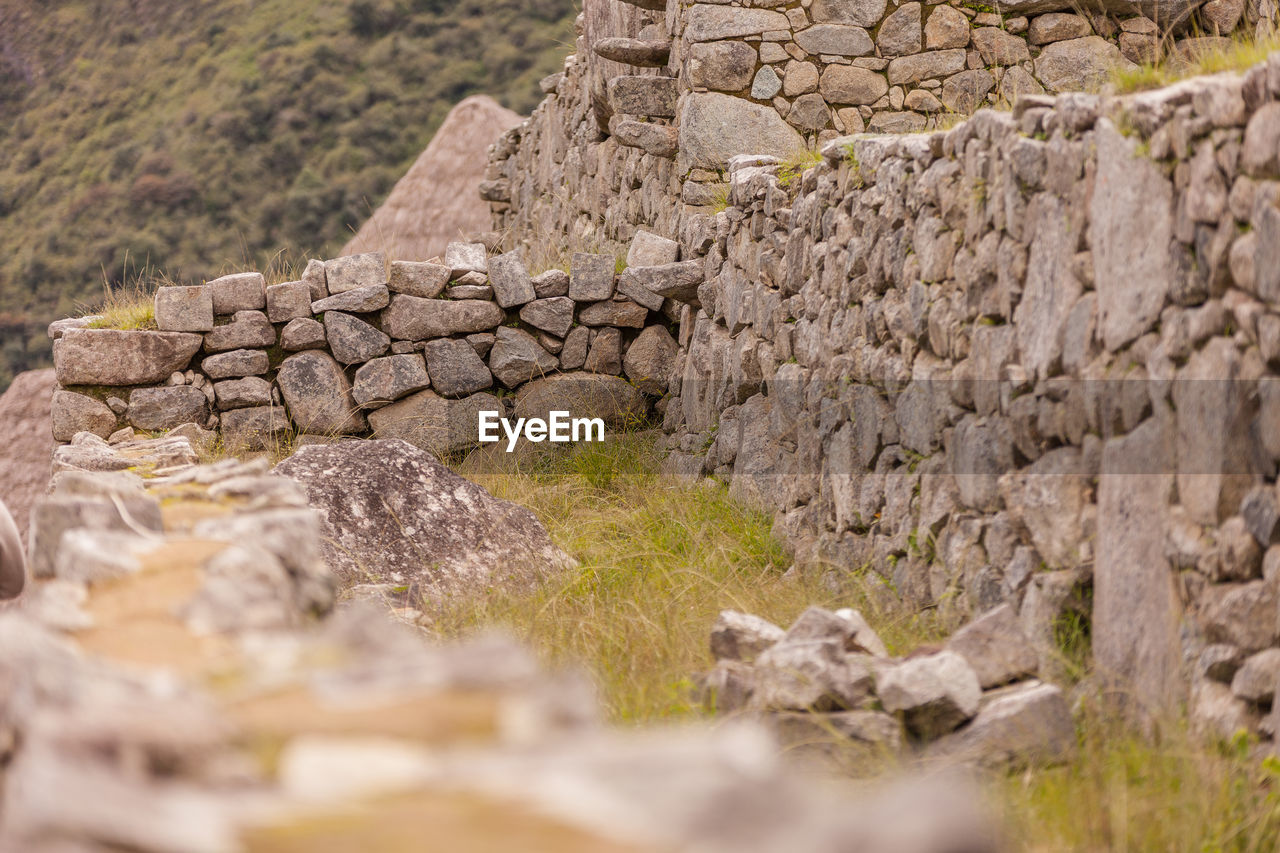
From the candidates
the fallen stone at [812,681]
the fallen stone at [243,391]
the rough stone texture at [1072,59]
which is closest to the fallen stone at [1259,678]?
the fallen stone at [812,681]

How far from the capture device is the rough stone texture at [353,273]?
718cm

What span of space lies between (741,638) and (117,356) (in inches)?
209

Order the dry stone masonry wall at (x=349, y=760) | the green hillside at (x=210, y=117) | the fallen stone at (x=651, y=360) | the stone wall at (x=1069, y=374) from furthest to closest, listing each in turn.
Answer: the green hillside at (x=210, y=117) < the fallen stone at (x=651, y=360) < the stone wall at (x=1069, y=374) < the dry stone masonry wall at (x=349, y=760)

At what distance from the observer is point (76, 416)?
22.3 ft

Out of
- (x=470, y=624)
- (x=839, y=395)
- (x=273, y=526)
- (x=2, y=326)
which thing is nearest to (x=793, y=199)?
(x=839, y=395)

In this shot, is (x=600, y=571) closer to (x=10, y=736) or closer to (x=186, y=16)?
(x=10, y=736)

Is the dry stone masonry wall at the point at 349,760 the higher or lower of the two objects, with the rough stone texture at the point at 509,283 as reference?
higher

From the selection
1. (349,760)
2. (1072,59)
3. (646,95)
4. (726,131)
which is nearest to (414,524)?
(726,131)

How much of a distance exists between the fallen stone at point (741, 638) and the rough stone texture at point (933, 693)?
1.48 feet

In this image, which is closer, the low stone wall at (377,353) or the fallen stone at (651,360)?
the low stone wall at (377,353)

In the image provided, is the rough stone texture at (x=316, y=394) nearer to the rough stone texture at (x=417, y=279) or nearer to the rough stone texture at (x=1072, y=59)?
the rough stone texture at (x=417, y=279)

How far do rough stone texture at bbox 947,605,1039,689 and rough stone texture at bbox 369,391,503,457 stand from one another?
15.8ft

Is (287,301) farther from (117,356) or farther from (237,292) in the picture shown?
(117,356)

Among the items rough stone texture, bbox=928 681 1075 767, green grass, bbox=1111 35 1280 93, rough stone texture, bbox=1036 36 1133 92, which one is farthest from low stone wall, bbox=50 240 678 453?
rough stone texture, bbox=928 681 1075 767
